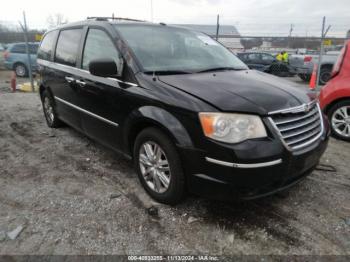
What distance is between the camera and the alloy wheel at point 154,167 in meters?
2.64

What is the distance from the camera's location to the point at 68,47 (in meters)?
4.07

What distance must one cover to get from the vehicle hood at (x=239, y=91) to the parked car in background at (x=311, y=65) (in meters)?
10.5

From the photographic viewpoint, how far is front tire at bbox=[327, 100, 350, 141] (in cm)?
464

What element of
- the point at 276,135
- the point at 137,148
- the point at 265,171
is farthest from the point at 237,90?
the point at 137,148

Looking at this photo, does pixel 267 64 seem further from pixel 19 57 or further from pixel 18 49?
pixel 18 49

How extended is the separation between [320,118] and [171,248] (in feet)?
6.44

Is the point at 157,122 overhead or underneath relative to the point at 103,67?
underneath

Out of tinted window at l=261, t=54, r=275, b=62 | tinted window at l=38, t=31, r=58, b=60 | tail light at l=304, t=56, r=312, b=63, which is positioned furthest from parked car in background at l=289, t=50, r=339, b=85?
tinted window at l=38, t=31, r=58, b=60

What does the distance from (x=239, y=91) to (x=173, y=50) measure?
1.11 metres

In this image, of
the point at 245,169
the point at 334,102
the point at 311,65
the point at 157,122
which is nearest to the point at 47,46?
the point at 157,122

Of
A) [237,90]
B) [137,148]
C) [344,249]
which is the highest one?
[237,90]

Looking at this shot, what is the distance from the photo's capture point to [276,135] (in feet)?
7.32

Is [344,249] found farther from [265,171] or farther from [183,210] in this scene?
[183,210]

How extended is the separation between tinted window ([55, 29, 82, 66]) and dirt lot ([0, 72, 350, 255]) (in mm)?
1451
